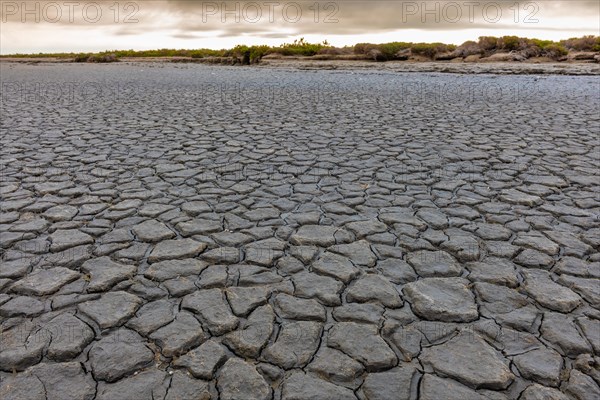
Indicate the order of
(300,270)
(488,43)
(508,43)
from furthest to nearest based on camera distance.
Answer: (488,43) → (508,43) → (300,270)

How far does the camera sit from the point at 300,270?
3186mm

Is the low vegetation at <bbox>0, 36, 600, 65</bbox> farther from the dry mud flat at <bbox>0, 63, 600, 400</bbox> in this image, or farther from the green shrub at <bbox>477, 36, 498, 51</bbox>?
the dry mud flat at <bbox>0, 63, 600, 400</bbox>

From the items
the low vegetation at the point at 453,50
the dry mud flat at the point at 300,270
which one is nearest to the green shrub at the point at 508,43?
the low vegetation at the point at 453,50

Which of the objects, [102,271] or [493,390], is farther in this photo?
[102,271]

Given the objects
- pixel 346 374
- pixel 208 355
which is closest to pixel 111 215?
pixel 208 355

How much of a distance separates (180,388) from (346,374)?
0.79m

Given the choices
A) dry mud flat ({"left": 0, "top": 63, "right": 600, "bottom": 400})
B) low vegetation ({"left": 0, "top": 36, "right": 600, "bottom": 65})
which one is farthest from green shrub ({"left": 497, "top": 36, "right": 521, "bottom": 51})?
dry mud flat ({"left": 0, "top": 63, "right": 600, "bottom": 400})

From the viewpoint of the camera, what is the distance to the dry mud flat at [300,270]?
220 cm

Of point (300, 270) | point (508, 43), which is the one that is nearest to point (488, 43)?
point (508, 43)

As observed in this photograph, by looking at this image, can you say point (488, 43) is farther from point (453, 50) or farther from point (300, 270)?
point (300, 270)

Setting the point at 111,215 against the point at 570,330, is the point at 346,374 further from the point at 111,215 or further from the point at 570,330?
the point at 111,215

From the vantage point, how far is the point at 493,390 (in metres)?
2.10

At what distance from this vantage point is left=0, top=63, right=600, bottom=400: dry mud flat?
2.20 metres

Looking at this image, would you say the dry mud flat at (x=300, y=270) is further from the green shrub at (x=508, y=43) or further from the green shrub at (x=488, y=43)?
the green shrub at (x=488, y=43)
